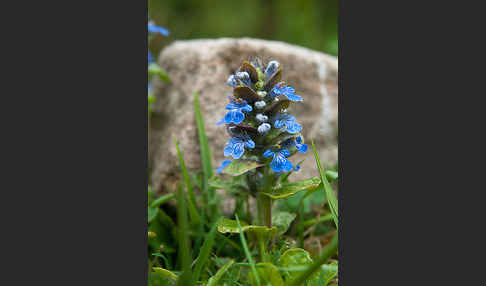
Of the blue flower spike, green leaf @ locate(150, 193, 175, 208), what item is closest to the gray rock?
green leaf @ locate(150, 193, 175, 208)

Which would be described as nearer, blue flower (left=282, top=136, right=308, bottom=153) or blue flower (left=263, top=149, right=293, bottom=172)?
blue flower (left=263, top=149, right=293, bottom=172)

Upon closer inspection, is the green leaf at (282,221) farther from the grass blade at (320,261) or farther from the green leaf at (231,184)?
the grass blade at (320,261)

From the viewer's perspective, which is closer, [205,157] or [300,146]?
[300,146]

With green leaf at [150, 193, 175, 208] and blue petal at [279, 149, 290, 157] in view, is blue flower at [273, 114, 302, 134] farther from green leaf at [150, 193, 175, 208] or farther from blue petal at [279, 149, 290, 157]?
green leaf at [150, 193, 175, 208]

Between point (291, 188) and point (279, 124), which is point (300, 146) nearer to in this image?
point (279, 124)

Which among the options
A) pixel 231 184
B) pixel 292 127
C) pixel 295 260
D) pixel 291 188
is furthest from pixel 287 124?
pixel 295 260
